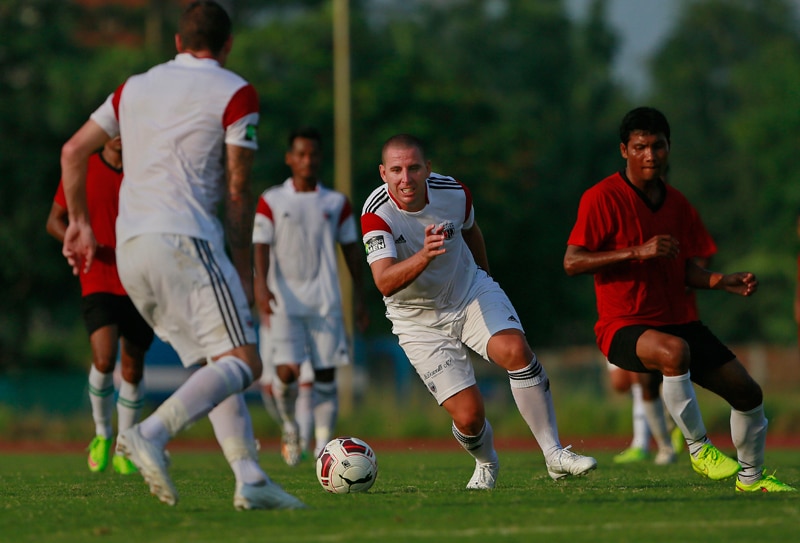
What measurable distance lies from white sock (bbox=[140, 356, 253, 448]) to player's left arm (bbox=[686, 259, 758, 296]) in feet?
9.94

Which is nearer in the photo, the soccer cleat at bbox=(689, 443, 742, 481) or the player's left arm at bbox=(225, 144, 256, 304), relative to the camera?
the player's left arm at bbox=(225, 144, 256, 304)

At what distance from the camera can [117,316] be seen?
10820 millimetres

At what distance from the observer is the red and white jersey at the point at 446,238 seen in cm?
838

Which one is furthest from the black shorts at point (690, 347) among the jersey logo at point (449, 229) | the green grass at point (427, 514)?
the jersey logo at point (449, 229)

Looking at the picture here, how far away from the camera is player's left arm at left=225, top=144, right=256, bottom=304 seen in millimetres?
6676

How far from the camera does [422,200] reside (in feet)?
27.7

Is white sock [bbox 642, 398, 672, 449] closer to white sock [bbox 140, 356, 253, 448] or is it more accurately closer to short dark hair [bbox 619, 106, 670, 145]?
short dark hair [bbox 619, 106, 670, 145]

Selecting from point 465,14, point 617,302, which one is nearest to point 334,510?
point 617,302

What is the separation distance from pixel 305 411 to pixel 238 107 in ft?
24.5

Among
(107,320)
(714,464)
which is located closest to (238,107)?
(714,464)

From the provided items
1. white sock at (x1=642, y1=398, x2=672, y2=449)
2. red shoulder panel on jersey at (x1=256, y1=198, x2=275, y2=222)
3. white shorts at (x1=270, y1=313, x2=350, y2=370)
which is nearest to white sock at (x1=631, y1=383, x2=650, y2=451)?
white sock at (x1=642, y1=398, x2=672, y2=449)

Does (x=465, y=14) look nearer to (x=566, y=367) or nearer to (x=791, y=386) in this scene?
(x=791, y=386)

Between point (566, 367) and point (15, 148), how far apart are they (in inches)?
679

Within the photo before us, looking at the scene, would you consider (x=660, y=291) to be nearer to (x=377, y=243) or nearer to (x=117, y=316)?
(x=377, y=243)
